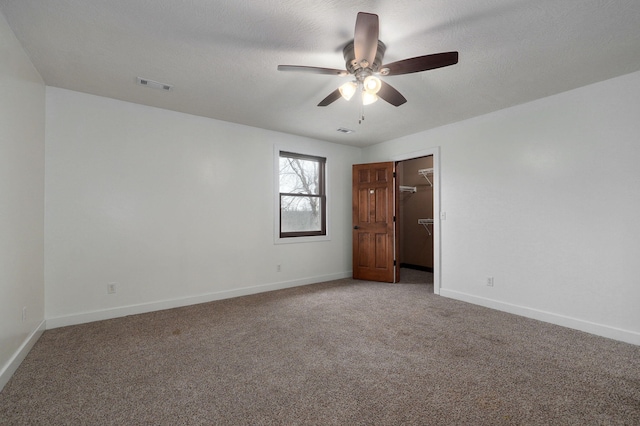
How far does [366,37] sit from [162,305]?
143 inches

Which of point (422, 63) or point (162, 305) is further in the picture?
point (162, 305)

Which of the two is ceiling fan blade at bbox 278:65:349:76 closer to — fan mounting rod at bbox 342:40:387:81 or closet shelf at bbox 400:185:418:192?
fan mounting rod at bbox 342:40:387:81

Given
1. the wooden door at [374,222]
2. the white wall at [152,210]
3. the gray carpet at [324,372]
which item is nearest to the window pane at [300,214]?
the white wall at [152,210]

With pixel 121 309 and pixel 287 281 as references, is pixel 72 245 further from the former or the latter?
pixel 287 281

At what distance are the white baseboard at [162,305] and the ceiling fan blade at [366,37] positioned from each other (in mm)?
3390

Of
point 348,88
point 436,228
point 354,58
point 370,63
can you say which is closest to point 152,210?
point 348,88

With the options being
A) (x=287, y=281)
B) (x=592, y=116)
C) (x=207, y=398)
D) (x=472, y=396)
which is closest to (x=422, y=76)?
(x=592, y=116)

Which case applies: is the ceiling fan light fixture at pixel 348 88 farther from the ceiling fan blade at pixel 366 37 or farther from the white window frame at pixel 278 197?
the white window frame at pixel 278 197

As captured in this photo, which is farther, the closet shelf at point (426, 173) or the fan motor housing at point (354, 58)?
the closet shelf at point (426, 173)

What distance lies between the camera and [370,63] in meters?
2.10

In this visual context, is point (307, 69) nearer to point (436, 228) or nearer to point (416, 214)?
point (436, 228)

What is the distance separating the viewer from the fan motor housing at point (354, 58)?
7.33 ft

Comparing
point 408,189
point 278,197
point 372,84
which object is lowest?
point 278,197

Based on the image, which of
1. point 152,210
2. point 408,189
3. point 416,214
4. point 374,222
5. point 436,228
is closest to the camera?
point 152,210
